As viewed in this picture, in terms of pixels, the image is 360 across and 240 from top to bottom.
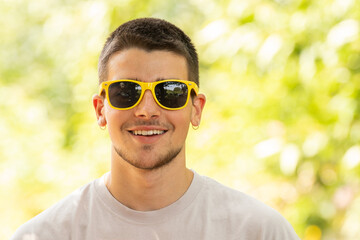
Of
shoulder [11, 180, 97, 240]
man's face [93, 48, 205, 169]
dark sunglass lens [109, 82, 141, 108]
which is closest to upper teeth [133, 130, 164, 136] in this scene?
man's face [93, 48, 205, 169]

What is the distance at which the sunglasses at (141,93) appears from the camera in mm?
1972

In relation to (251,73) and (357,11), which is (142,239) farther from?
(251,73)

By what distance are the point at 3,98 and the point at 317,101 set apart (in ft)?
12.6

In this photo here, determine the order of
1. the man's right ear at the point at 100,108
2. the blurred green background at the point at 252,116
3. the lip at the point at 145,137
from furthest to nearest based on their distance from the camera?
the blurred green background at the point at 252,116, the man's right ear at the point at 100,108, the lip at the point at 145,137

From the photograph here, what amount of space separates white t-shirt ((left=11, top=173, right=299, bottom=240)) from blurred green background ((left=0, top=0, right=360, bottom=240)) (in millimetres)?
1442

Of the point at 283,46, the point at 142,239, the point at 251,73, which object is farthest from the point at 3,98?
the point at 142,239

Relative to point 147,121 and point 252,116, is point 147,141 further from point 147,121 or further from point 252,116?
point 252,116

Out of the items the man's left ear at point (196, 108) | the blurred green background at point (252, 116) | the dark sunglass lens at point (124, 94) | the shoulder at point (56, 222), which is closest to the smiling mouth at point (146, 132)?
the dark sunglass lens at point (124, 94)

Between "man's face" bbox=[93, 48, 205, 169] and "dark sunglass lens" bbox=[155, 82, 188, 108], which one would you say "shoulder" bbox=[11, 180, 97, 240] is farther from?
"dark sunglass lens" bbox=[155, 82, 188, 108]

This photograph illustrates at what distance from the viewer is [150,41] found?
2045 mm

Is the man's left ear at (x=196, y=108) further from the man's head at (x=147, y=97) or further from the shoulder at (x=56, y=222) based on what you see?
the shoulder at (x=56, y=222)

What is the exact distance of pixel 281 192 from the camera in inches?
162

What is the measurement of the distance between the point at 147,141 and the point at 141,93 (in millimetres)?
178

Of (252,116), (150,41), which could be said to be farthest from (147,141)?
(252,116)
